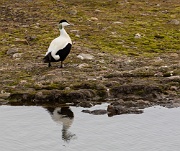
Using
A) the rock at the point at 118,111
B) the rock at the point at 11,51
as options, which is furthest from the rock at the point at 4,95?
the rock at the point at 11,51

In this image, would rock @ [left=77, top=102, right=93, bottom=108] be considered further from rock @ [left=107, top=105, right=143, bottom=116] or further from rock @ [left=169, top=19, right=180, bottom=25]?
rock @ [left=169, top=19, right=180, bottom=25]

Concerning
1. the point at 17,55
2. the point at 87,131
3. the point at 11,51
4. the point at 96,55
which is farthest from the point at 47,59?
the point at 87,131

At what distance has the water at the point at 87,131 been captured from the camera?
15547 mm

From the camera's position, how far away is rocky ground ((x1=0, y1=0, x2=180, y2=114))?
20.3 m

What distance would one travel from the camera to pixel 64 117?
60.0 feet

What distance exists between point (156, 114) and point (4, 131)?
4432 mm

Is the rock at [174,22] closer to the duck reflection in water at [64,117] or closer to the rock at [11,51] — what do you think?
the rock at [11,51]

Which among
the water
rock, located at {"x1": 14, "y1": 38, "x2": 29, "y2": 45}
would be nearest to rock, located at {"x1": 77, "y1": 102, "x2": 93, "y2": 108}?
the water

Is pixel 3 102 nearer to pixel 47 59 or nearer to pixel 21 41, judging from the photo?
pixel 47 59

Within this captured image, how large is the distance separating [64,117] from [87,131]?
5.53 ft

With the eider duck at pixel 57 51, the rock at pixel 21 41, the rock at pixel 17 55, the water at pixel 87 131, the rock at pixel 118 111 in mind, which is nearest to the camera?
the water at pixel 87 131

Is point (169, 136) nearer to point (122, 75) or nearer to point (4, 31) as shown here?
point (122, 75)

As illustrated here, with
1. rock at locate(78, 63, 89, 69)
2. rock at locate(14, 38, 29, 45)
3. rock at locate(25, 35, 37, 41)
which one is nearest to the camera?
rock at locate(78, 63, 89, 69)

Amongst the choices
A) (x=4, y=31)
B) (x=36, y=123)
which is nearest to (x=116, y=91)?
(x=36, y=123)
